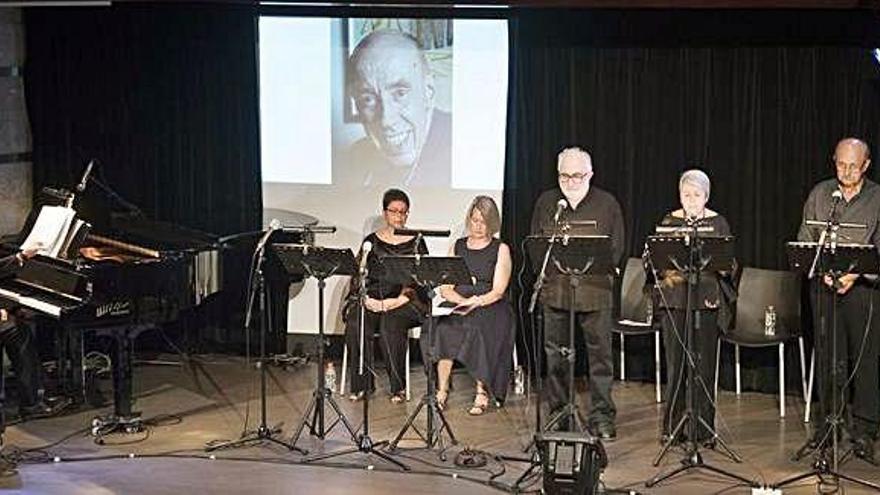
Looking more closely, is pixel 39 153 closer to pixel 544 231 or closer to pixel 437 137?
pixel 437 137

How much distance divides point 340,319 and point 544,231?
2.95 m

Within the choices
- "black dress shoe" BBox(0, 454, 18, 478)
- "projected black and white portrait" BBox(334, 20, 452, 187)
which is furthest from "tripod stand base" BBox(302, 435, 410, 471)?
"projected black and white portrait" BBox(334, 20, 452, 187)

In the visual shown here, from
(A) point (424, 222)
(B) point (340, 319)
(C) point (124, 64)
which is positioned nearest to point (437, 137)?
(A) point (424, 222)

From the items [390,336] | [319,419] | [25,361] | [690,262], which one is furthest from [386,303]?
[690,262]

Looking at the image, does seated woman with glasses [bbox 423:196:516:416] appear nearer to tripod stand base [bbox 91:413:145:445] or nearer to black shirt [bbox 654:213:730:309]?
black shirt [bbox 654:213:730:309]

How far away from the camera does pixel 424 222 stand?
9.56 m

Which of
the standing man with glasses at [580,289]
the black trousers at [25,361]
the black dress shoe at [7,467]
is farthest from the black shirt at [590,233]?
the black trousers at [25,361]

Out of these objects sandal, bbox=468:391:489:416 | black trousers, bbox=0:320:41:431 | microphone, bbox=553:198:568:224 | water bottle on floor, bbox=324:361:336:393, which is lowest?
sandal, bbox=468:391:489:416

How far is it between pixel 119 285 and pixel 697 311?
297 cm

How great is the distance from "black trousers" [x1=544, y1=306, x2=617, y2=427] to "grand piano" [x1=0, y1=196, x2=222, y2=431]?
77.8 inches

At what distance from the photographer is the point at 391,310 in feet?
28.3

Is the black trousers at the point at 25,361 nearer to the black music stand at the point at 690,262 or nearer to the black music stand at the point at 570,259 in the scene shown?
the black music stand at the point at 570,259

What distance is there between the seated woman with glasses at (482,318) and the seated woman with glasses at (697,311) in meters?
1.20

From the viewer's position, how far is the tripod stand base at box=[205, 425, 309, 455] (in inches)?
292
